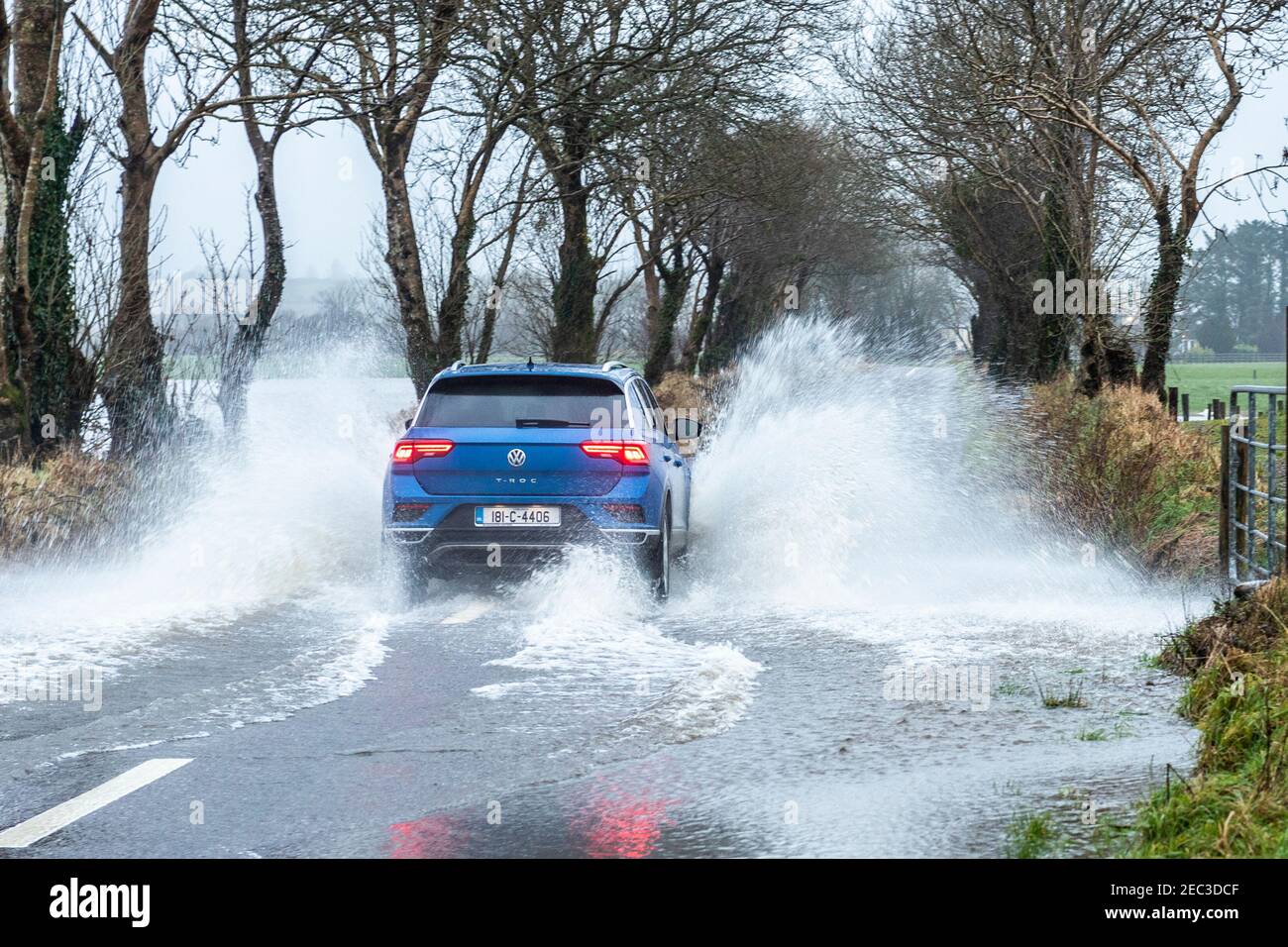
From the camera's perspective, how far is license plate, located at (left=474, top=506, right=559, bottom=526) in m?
12.3

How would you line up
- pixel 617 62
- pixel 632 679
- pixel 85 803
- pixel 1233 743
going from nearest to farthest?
pixel 85 803, pixel 1233 743, pixel 632 679, pixel 617 62

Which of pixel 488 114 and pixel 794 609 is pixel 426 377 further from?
pixel 794 609

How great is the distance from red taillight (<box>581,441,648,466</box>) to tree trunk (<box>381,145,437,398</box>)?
14.9 metres

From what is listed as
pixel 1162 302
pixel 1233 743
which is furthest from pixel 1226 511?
pixel 1162 302

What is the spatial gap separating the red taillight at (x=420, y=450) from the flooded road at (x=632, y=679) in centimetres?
114

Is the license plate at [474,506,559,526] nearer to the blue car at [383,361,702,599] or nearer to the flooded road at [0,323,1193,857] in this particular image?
the blue car at [383,361,702,599]

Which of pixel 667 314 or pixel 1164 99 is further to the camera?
pixel 667 314

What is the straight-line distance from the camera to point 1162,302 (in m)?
28.7

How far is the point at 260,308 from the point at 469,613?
15.6 m

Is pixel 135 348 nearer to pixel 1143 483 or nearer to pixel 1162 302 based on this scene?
pixel 1143 483

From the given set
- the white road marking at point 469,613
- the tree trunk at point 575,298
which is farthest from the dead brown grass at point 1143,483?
the tree trunk at point 575,298

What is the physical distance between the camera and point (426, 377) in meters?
27.8
